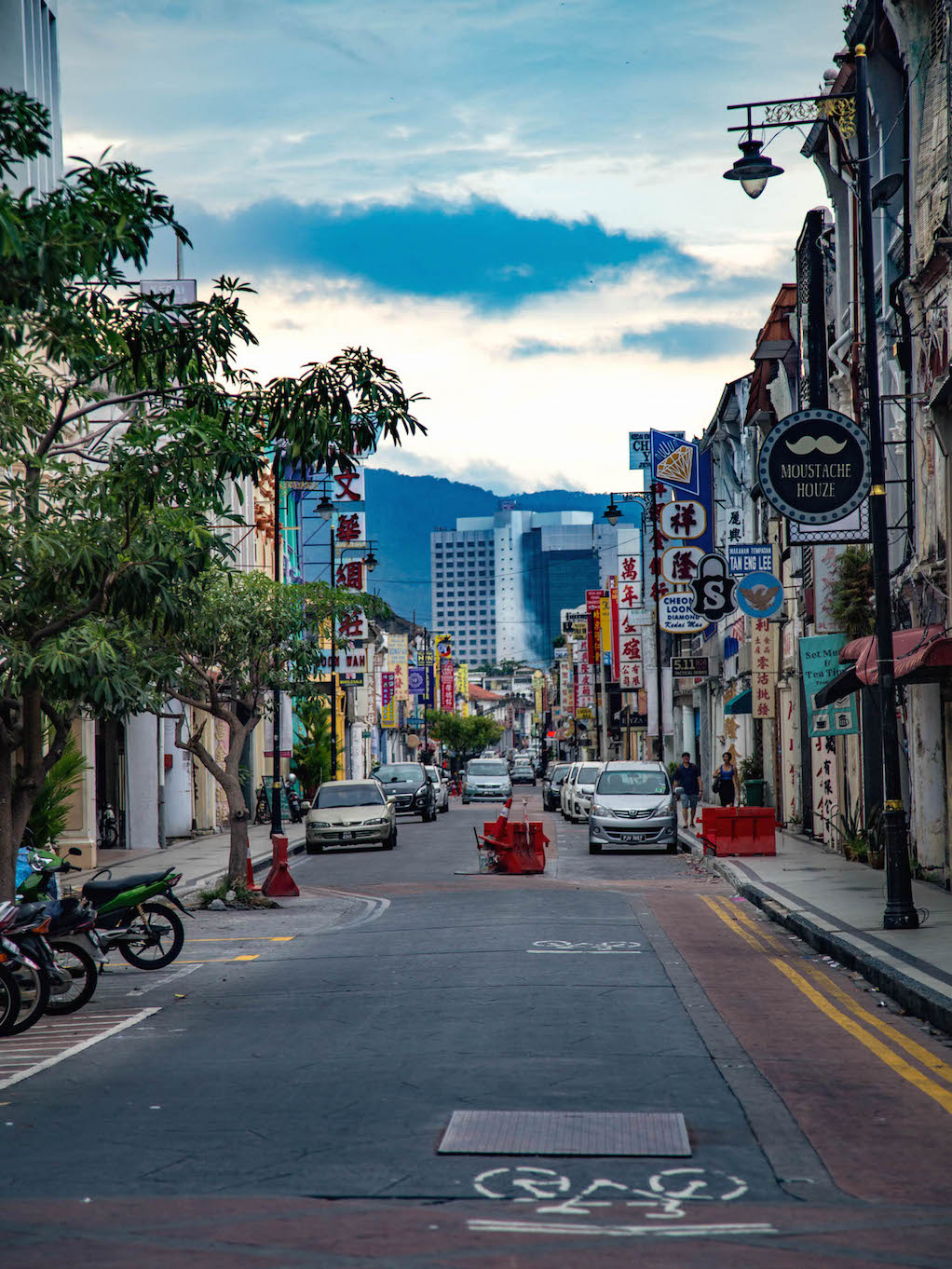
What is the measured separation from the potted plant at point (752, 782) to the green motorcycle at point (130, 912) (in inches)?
1003

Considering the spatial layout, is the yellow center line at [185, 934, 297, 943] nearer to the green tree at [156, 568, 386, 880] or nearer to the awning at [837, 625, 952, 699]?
the green tree at [156, 568, 386, 880]

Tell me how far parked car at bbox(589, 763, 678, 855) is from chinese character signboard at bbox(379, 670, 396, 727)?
65968 mm

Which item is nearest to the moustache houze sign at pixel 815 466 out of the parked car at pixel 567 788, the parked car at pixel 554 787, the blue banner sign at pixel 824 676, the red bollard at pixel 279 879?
the blue banner sign at pixel 824 676

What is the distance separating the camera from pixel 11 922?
1220cm

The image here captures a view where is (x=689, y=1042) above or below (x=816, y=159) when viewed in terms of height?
below

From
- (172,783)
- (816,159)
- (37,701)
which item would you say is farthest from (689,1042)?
(172,783)

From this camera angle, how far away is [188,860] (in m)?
31.4

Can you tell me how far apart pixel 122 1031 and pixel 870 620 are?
726 inches

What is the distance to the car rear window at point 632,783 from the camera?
33.6m

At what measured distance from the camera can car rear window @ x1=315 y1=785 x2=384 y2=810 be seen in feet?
122

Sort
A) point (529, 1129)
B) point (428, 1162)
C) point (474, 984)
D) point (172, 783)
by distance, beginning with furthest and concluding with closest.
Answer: point (172, 783) < point (474, 984) < point (529, 1129) < point (428, 1162)

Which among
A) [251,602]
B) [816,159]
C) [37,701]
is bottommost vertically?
[37,701]

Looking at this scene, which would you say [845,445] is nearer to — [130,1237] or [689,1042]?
[689,1042]

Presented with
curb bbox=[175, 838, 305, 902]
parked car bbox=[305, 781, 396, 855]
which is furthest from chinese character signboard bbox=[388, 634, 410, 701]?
curb bbox=[175, 838, 305, 902]
